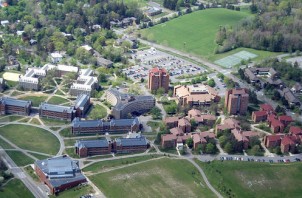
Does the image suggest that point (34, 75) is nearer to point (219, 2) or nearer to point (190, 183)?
point (190, 183)

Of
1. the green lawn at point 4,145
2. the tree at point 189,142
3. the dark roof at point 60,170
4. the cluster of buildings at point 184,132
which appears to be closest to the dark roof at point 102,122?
the cluster of buildings at point 184,132

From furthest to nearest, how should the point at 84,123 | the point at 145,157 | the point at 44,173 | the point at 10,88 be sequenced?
the point at 10,88 < the point at 84,123 < the point at 145,157 < the point at 44,173

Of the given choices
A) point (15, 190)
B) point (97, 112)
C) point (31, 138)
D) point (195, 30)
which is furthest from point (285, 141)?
point (195, 30)

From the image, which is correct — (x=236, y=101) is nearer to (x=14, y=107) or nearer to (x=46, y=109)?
(x=46, y=109)

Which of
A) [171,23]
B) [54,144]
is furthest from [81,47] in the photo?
[54,144]

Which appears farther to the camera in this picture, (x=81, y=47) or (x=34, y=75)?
(x=81, y=47)

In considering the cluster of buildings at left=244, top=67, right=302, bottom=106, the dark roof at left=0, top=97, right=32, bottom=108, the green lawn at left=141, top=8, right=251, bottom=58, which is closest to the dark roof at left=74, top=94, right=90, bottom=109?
the dark roof at left=0, top=97, right=32, bottom=108
